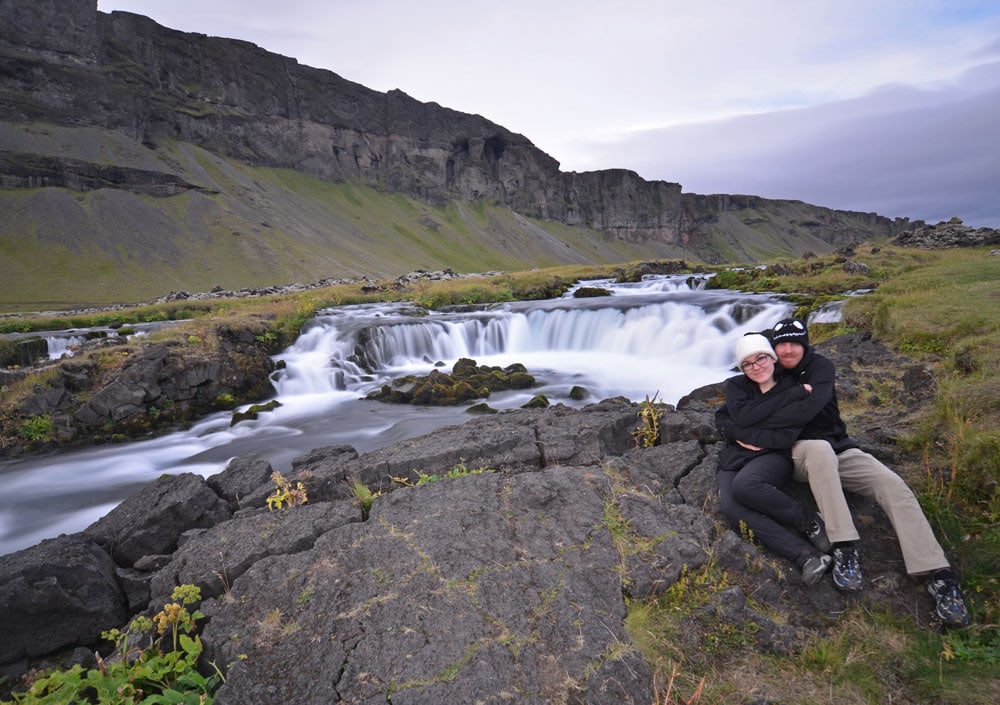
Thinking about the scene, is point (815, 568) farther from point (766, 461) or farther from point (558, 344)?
point (558, 344)

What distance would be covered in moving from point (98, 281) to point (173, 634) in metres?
68.8

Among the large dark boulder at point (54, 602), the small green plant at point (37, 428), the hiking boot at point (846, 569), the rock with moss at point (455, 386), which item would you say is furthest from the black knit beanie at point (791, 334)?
the small green plant at point (37, 428)

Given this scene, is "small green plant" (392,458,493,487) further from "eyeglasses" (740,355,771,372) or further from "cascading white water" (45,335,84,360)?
"cascading white water" (45,335,84,360)

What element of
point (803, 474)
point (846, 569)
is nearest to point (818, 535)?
point (846, 569)

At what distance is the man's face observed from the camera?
4.66 meters

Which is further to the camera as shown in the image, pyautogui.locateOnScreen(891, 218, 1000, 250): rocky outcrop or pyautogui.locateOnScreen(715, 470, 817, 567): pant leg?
pyautogui.locateOnScreen(891, 218, 1000, 250): rocky outcrop

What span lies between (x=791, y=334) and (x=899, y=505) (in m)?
1.67

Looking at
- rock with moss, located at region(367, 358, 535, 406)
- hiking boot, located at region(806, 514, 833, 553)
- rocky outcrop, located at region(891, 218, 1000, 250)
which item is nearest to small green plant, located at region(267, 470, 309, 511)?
hiking boot, located at region(806, 514, 833, 553)

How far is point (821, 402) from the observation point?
438 centimetres

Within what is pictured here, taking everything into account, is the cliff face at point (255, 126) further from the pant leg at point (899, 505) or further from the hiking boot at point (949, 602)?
the hiking boot at point (949, 602)

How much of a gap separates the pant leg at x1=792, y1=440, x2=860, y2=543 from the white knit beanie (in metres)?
0.89

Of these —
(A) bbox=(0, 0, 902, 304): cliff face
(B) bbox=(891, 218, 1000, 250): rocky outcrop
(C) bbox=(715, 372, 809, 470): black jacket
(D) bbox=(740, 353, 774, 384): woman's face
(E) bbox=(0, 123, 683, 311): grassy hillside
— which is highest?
(A) bbox=(0, 0, 902, 304): cliff face

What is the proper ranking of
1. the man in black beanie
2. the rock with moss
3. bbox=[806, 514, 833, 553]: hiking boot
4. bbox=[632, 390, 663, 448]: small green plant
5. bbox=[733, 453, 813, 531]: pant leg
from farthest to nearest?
the rock with moss → bbox=[632, 390, 663, 448]: small green plant → bbox=[733, 453, 813, 531]: pant leg → bbox=[806, 514, 833, 553]: hiking boot → the man in black beanie

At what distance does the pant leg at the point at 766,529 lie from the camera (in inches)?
159
